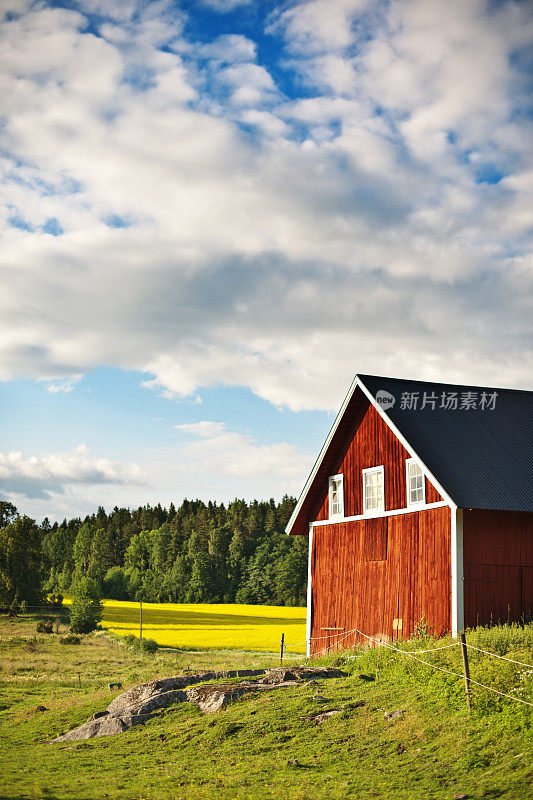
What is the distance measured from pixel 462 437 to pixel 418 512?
3.27 metres

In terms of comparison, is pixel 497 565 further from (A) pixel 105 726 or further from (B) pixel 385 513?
(A) pixel 105 726

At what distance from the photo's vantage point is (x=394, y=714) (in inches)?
682

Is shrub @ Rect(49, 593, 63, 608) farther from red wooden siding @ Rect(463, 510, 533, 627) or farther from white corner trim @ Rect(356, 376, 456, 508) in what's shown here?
red wooden siding @ Rect(463, 510, 533, 627)

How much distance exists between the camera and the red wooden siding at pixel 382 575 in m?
24.1

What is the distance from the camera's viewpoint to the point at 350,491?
97.3 feet

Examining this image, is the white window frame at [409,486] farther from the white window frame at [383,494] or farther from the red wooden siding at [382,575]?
the white window frame at [383,494]

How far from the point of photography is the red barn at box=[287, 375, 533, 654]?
23.5 m

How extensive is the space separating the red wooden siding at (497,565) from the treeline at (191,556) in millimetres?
69835

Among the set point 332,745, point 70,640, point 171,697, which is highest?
point 332,745

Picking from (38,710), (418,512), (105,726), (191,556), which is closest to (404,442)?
(418,512)

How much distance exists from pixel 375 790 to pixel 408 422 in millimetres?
14806

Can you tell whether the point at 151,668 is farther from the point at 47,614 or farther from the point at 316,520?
the point at 47,614

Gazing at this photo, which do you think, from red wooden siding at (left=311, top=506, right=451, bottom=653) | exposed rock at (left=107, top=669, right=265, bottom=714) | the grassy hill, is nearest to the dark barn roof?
red wooden siding at (left=311, top=506, right=451, bottom=653)

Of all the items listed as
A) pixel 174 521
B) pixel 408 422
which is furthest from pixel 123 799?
pixel 174 521
